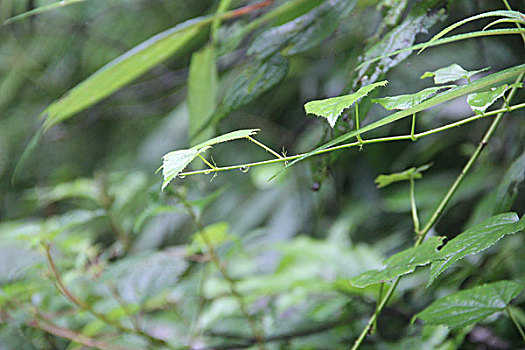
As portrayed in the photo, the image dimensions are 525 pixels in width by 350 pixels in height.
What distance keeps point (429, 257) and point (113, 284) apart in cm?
40

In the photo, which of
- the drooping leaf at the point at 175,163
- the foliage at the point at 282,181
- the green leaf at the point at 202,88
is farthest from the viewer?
the green leaf at the point at 202,88

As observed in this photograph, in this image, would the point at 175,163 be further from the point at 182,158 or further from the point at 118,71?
the point at 118,71

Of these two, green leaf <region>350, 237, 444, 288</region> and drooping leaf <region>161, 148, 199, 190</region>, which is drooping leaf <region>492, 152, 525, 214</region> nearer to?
green leaf <region>350, 237, 444, 288</region>

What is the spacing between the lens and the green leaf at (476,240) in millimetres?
226

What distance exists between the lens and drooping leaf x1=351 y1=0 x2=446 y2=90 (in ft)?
1.08

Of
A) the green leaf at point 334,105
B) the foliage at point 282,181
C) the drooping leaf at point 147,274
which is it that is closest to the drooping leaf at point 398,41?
the foliage at point 282,181

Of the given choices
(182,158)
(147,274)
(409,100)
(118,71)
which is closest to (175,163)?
(182,158)

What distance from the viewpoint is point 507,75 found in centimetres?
22

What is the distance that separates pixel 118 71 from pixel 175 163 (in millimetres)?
217

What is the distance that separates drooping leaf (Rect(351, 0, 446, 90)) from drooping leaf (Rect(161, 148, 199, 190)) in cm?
15

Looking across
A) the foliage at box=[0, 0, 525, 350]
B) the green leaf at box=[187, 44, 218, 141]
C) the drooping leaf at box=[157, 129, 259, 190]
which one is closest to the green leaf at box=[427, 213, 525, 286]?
the foliage at box=[0, 0, 525, 350]

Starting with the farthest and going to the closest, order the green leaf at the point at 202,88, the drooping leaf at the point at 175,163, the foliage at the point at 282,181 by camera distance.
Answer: the green leaf at the point at 202,88, the foliage at the point at 282,181, the drooping leaf at the point at 175,163

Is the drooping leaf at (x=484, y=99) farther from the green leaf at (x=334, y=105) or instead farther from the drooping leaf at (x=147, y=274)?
the drooping leaf at (x=147, y=274)

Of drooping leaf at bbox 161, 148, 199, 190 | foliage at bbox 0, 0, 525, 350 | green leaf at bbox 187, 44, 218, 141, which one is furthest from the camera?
green leaf at bbox 187, 44, 218, 141
